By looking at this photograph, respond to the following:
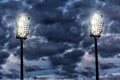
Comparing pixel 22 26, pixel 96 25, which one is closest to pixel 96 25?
pixel 96 25

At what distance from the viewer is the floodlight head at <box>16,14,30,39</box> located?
3828 cm

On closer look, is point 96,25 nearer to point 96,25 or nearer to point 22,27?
point 96,25

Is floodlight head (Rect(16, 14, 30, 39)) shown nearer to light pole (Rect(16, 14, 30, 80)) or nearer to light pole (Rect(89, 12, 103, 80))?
light pole (Rect(16, 14, 30, 80))

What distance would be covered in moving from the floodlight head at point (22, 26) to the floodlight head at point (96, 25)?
17.9 ft

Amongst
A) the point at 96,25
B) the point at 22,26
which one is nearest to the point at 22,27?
the point at 22,26

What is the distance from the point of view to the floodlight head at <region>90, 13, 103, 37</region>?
39.1 meters

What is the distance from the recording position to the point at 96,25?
39.7 meters

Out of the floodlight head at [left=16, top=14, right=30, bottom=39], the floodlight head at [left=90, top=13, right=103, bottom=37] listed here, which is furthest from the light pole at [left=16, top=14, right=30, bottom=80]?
the floodlight head at [left=90, top=13, right=103, bottom=37]

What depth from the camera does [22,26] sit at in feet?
127

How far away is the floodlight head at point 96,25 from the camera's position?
3909 cm

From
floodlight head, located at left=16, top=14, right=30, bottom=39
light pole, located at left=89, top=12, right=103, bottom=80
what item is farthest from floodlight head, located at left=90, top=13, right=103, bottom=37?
floodlight head, located at left=16, top=14, right=30, bottom=39

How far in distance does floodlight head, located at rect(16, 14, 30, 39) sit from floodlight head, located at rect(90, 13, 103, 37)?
546cm

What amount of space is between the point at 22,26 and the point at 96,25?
20.8ft

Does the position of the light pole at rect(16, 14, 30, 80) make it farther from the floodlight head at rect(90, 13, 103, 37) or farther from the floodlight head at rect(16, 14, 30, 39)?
the floodlight head at rect(90, 13, 103, 37)
